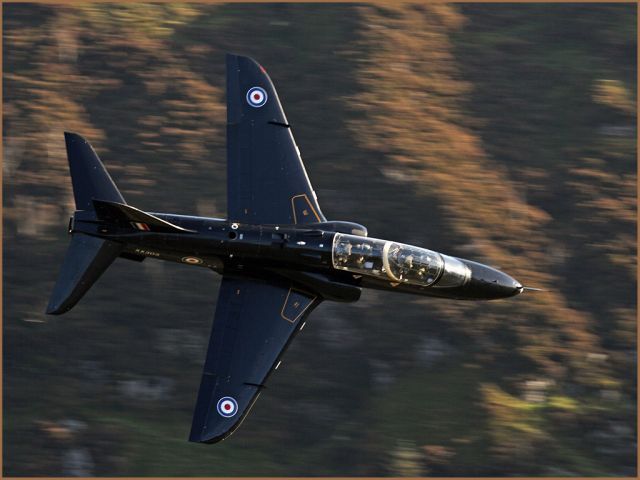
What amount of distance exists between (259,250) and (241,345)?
2.54 meters

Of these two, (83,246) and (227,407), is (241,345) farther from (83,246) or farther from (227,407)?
(83,246)

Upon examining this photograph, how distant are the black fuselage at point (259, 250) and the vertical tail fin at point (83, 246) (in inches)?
14.1

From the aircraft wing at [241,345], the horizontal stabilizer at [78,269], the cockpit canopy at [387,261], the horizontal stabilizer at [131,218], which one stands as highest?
the horizontal stabilizer at [131,218]

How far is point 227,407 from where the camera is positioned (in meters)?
29.2

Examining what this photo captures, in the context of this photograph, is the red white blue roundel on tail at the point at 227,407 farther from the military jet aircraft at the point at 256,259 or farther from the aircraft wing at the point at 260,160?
the aircraft wing at the point at 260,160

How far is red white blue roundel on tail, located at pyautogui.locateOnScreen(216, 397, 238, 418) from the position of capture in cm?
2906

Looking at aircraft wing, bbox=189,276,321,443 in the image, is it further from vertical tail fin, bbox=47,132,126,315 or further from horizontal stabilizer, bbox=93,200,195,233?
vertical tail fin, bbox=47,132,126,315

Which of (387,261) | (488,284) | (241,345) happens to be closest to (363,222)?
(488,284)

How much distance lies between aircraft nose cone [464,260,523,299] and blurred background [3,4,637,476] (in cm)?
557

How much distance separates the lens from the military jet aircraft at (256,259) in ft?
98.8

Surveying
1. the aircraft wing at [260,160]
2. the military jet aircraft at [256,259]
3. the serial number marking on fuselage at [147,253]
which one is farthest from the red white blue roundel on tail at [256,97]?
the serial number marking on fuselage at [147,253]

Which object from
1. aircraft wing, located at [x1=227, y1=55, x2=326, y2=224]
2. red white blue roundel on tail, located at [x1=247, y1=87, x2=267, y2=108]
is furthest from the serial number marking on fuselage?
red white blue roundel on tail, located at [x1=247, y1=87, x2=267, y2=108]

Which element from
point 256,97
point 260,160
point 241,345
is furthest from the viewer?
point 256,97

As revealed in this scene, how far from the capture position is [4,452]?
1383 inches
